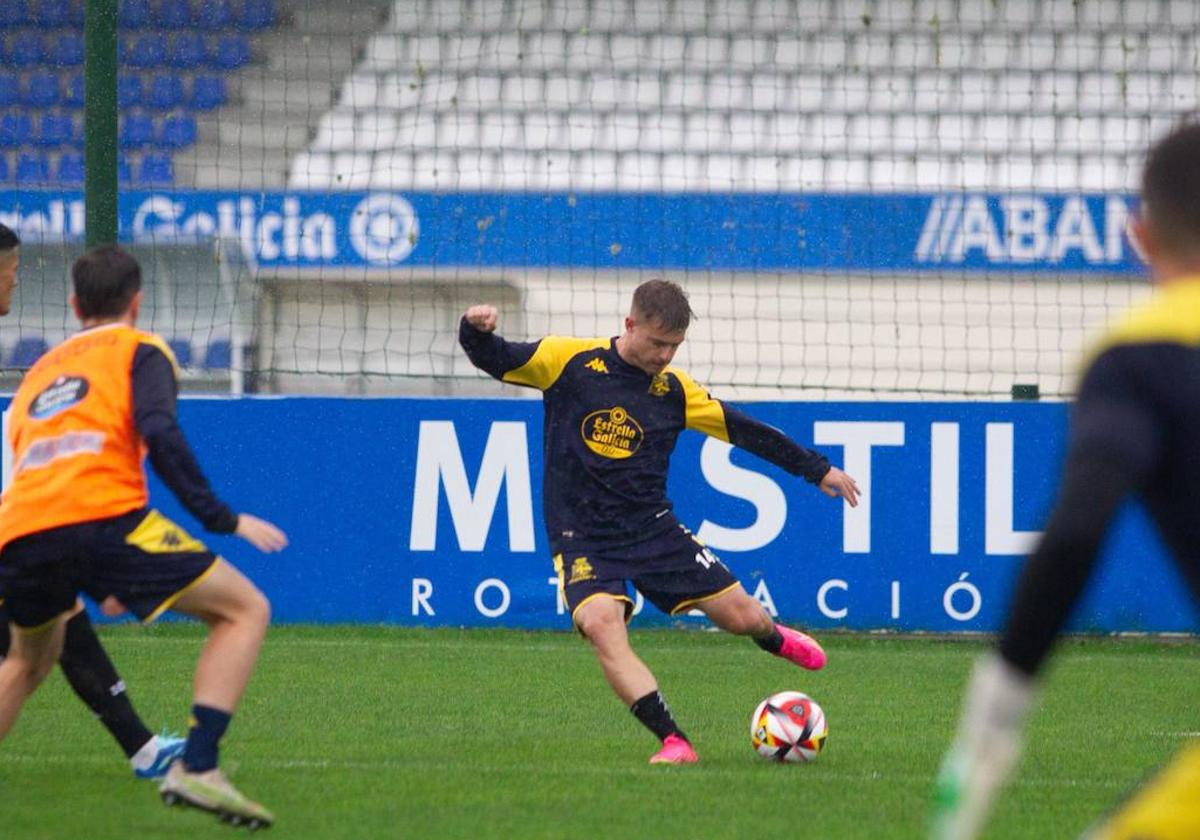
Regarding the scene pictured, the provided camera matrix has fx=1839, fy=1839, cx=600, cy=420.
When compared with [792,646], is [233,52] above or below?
above

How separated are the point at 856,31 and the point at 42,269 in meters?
6.76

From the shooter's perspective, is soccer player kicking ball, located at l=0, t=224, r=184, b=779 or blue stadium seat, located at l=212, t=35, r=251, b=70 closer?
soccer player kicking ball, located at l=0, t=224, r=184, b=779

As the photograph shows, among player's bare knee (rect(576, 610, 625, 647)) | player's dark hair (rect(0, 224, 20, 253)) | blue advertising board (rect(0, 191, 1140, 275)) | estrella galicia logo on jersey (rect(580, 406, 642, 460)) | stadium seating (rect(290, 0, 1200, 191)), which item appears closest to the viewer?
player's dark hair (rect(0, 224, 20, 253))

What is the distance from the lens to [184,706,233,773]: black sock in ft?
15.7

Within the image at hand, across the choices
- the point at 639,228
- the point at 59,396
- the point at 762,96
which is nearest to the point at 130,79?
the point at 639,228

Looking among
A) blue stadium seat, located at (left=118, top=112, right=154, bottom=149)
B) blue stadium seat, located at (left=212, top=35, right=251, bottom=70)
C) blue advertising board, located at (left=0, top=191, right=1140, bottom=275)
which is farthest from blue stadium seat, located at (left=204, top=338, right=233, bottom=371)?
blue stadium seat, located at (left=212, top=35, right=251, bottom=70)

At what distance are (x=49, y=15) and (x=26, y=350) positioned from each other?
305 centimetres

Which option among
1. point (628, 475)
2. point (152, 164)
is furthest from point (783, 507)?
point (152, 164)

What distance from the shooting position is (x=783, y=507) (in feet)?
33.9

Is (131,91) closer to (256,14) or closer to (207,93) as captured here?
(207,93)

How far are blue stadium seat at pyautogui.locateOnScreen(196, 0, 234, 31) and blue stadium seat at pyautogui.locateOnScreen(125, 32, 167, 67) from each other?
0.37m

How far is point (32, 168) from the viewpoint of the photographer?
14.8m

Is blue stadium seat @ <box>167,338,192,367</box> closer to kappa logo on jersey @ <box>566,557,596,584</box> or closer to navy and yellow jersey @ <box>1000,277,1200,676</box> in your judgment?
kappa logo on jersey @ <box>566,557,596,584</box>

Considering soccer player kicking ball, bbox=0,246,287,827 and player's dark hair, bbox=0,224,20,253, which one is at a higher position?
player's dark hair, bbox=0,224,20,253
